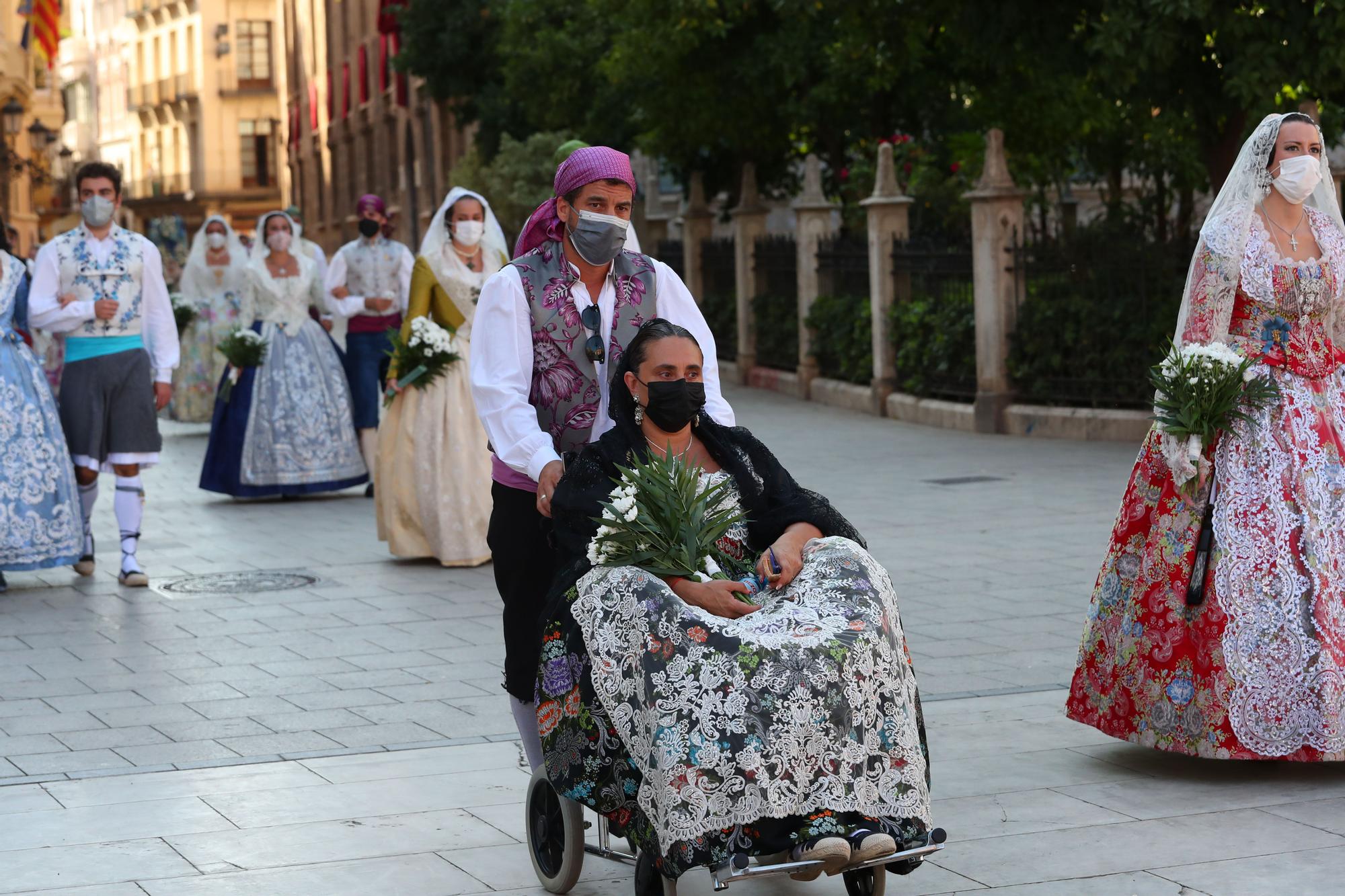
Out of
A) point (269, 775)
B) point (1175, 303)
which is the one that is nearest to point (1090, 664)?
point (269, 775)

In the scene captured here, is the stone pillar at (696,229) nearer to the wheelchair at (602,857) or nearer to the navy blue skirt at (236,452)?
the navy blue skirt at (236,452)

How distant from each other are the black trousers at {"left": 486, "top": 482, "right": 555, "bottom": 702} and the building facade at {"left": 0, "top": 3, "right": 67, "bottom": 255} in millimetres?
29410

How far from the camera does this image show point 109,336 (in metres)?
10.6

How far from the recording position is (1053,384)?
16.8 m

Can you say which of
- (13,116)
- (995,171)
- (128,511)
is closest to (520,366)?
(128,511)

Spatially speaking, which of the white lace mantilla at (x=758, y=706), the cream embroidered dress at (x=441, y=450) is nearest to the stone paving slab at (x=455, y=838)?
the white lace mantilla at (x=758, y=706)

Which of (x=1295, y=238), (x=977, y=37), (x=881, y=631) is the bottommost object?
(x=881, y=631)

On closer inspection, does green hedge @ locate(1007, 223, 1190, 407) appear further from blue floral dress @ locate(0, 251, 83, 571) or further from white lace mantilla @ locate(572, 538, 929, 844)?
white lace mantilla @ locate(572, 538, 929, 844)

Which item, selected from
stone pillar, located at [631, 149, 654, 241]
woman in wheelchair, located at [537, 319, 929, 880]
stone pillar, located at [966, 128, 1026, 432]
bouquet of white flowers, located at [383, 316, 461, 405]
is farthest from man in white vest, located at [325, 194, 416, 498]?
stone pillar, located at [631, 149, 654, 241]

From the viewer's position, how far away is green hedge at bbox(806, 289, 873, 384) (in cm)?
2017

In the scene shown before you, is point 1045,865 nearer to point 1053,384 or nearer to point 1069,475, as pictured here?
point 1069,475

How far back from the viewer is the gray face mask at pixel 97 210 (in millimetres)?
10406

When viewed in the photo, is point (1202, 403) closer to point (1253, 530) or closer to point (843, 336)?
point (1253, 530)

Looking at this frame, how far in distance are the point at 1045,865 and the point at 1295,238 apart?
2.45 meters
